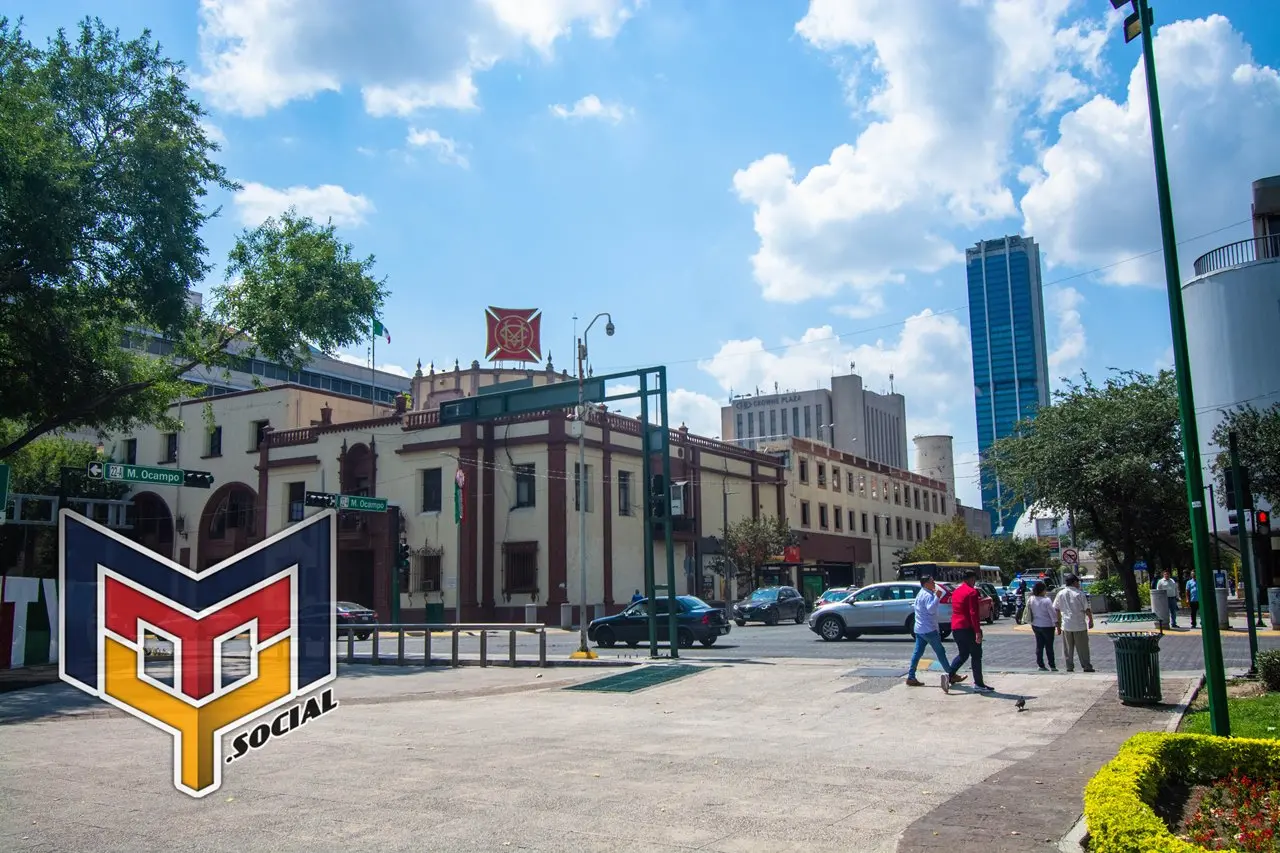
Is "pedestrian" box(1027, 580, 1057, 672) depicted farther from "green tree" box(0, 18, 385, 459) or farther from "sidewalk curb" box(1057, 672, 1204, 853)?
"green tree" box(0, 18, 385, 459)

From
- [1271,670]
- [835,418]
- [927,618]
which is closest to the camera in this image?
[1271,670]

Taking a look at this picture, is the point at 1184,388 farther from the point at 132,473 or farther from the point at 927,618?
the point at 132,473

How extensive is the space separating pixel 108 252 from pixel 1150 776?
73.5ft

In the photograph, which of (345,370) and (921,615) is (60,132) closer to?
(921,615)

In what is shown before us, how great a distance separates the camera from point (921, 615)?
14.8 meters

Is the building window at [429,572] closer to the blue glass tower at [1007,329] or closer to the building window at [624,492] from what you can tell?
the building window at [624,492]

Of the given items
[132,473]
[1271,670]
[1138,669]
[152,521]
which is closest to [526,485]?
[132,473]

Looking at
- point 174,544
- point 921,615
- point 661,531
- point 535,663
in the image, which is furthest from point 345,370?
point 921,615

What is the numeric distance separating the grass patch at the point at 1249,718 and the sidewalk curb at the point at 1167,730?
87mm

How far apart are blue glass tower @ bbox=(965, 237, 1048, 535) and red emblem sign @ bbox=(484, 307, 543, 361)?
15234 centimetres

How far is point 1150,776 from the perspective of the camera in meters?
7.13

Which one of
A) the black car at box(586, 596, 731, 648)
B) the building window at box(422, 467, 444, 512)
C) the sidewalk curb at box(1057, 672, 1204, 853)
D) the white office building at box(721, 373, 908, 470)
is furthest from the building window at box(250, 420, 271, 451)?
the white office building at box(721, 373, 908, 470)

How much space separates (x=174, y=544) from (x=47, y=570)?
6.33 metres

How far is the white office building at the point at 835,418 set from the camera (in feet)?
403
